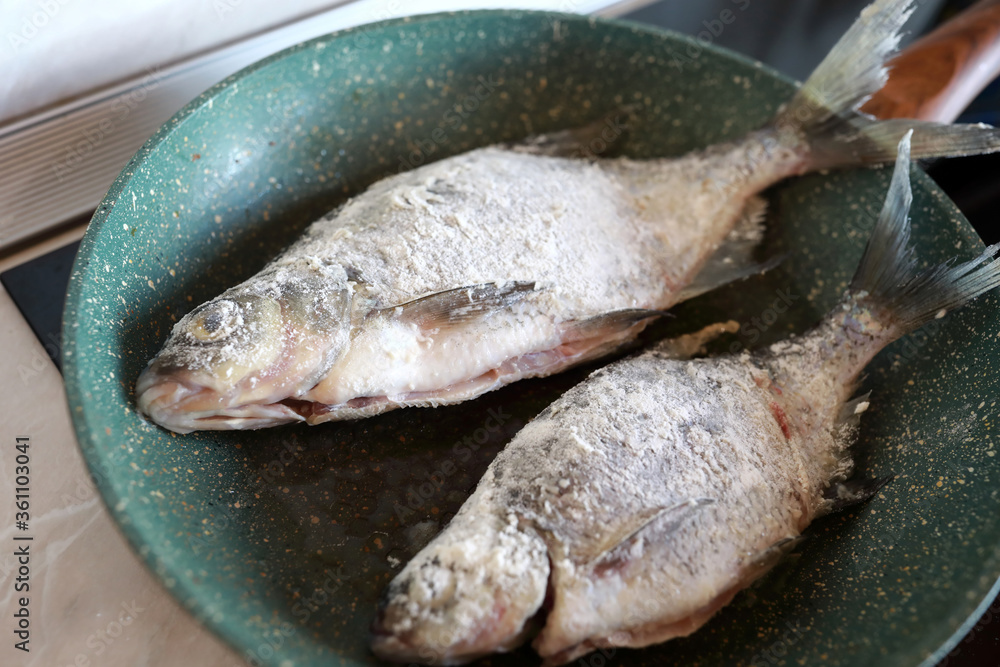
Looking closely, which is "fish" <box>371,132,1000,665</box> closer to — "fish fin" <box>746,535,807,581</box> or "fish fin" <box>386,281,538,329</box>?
"fish fin" <box>746,535,807,581</box>

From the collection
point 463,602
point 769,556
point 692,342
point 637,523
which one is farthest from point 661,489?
point 692,342

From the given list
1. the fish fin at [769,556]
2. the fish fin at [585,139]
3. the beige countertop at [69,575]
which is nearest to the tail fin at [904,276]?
the fish fin at [769,556]

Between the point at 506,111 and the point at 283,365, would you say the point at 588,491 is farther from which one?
the point at 506,111

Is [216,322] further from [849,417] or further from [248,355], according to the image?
[849,417]

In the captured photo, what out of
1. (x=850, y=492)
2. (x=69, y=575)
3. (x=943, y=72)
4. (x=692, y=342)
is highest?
(x=943, y=72)

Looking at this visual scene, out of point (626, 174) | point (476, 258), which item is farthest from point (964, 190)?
point (476, 258)

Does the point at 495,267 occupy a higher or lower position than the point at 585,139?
lower

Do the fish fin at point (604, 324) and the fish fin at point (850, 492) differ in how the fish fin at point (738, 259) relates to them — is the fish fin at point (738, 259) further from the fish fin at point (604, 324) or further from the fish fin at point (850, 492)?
the fish fin at point (850, 492)
